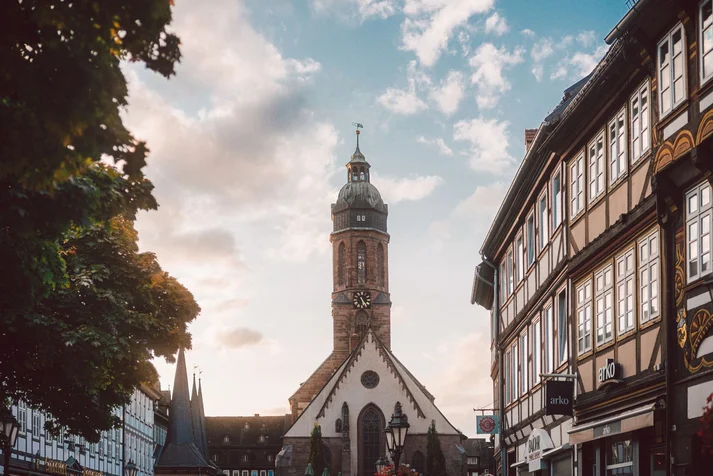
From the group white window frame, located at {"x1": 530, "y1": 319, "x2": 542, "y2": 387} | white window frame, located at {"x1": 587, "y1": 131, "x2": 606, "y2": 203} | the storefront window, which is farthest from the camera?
white window frame, located at {"x1": 530, "y1": 319, "x2": 542, "y2": 387}

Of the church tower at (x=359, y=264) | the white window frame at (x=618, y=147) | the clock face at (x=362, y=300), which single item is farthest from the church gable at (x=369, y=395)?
the white window frame at (x=618, y=147)

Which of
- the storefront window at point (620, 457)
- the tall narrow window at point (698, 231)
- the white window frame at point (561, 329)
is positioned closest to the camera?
the tall narrow window at point (698, 231)

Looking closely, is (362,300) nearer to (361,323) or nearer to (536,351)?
(361,323)

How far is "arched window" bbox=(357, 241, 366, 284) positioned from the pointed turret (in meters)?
20.7

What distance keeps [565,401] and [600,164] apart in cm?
406

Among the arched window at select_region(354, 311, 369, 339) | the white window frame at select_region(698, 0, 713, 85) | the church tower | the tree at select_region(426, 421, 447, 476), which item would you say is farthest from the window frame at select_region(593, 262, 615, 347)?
the arched window at select_region(354, 311, 369, 339)

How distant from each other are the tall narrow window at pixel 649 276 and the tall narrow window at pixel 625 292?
0.47 meters

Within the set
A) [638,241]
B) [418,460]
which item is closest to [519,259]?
[638,241]

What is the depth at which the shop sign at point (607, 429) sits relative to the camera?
17.0m

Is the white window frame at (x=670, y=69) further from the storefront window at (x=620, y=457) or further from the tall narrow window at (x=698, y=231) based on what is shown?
the storefront window at (x=620, y=457)

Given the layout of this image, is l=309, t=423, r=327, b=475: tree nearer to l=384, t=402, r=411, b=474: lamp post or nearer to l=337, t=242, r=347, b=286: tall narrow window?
l=337, t=242, r=347, b=286: tall narrow window

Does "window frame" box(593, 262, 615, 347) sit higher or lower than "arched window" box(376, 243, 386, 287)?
lower

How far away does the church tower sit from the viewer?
4328 inches

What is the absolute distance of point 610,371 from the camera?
17.8 m
